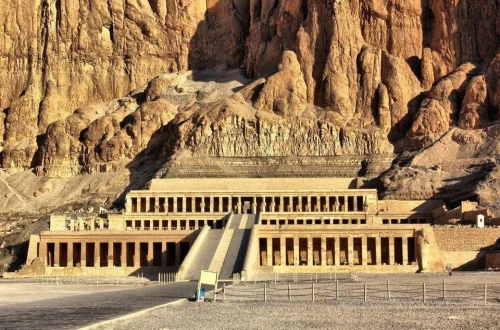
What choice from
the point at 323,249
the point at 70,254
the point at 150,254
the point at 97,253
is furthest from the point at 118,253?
the point at 323,249

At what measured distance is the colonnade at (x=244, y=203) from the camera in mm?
111750

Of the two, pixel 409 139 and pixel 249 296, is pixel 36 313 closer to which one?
pixel 249 296

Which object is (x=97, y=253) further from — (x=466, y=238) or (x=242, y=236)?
(x=466, y=238)

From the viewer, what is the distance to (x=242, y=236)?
84.7m

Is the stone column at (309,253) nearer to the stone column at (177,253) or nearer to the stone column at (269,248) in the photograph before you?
the stone column at (269,248)

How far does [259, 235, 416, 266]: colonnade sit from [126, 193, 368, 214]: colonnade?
2344cm

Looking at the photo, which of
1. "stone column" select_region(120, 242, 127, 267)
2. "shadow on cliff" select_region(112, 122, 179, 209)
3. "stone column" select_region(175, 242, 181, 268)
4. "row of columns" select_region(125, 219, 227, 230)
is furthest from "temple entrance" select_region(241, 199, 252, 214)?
"stone column" select_region(120, 242, 127, 267)

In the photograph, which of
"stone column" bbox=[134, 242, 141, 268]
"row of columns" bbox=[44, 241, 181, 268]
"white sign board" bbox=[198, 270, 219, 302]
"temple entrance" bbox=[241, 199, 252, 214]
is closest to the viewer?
"white sign board" bbox=[198, 270, 219, 302]

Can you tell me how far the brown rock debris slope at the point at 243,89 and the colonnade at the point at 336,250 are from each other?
71.1 feet

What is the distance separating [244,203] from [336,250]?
93.9 ft

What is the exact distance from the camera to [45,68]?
158 meters

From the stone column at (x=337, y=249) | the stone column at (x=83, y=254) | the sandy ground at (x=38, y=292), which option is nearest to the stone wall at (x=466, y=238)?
the stone column at (x=337, y=249)

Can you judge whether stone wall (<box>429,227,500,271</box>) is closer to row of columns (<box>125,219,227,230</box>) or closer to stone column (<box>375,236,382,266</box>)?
stone column (<box>375,236,382,266</box>)

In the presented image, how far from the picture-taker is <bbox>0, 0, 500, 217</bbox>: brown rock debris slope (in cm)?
12594
